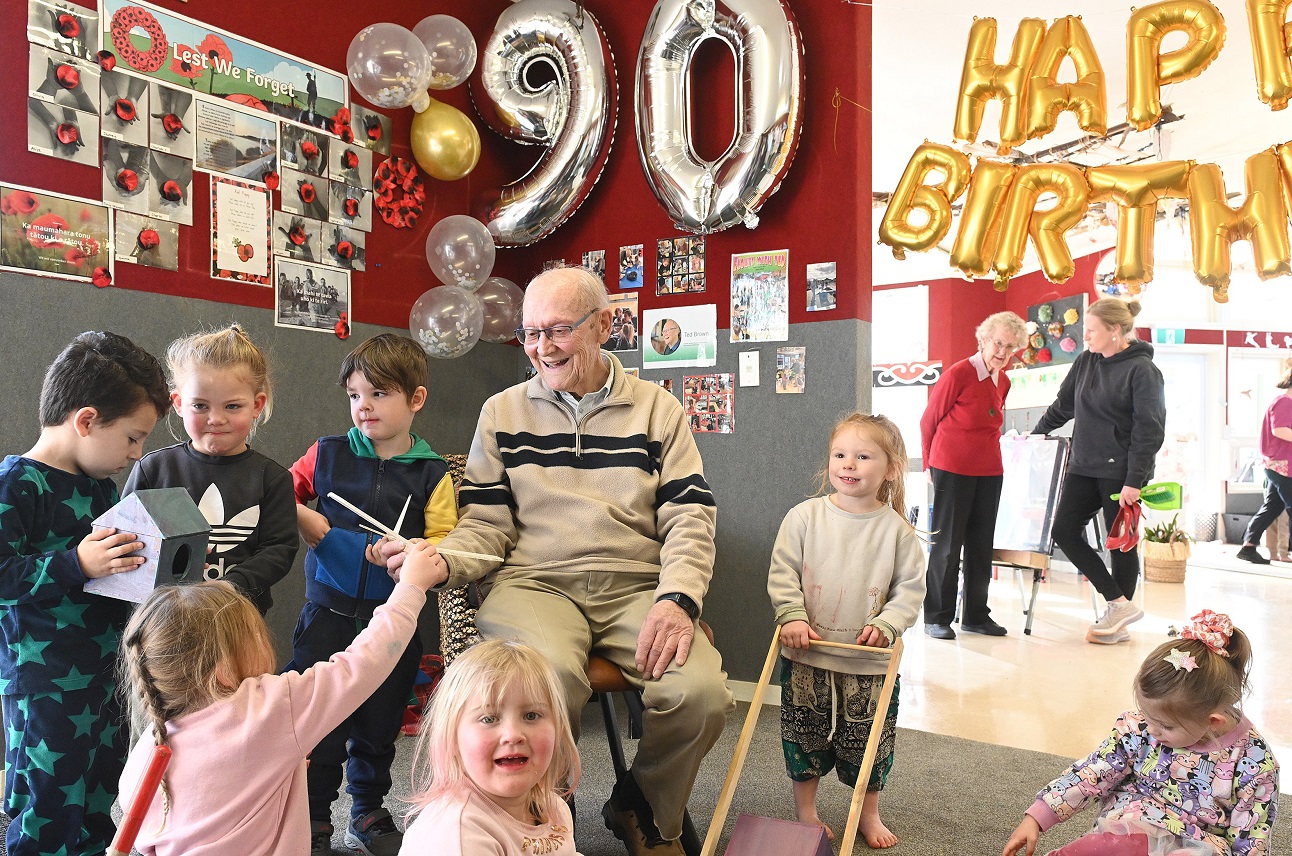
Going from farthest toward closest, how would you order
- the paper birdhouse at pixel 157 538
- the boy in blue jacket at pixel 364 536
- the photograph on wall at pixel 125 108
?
1. the photograph on wall at pixel 125 108
2. the boy in blue jacket at pixel 364 536
3. the paper birdhouse at pixel 157 538

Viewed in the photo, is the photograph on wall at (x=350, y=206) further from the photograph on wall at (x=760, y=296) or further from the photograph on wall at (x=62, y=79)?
the photograph on wall at (x=760, y=296)

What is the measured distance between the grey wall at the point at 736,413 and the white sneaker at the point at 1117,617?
2.15 metres

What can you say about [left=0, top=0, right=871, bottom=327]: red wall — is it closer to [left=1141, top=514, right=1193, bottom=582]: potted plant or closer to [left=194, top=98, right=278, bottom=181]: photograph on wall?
[left=194, top=98, right=278, bottom=181]: photograph on wall

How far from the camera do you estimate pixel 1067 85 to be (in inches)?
133

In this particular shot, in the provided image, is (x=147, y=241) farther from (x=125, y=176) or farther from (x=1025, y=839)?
(x=1025, y=839)

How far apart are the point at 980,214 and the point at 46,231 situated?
3.02 meters

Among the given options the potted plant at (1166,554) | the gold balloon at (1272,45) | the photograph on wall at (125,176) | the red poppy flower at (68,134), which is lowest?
the potted plant at (1166,554)

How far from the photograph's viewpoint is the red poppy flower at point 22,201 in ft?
8.36

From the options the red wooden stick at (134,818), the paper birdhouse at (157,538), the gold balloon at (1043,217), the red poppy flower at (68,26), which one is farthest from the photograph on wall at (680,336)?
the red wooden stick at (134,818)

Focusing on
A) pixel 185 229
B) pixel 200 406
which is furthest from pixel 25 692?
pixel 185 229

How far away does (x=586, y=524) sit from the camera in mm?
2211

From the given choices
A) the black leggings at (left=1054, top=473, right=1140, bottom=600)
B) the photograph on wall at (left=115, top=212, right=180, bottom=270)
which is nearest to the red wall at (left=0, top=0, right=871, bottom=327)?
the photograph on wall at (left=115, top=212, right=180, bottom=270)

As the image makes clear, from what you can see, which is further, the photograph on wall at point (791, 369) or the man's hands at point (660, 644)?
the photograph on wall at point (791, 369)

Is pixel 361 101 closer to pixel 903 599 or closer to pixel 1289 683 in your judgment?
pixel 903 599
